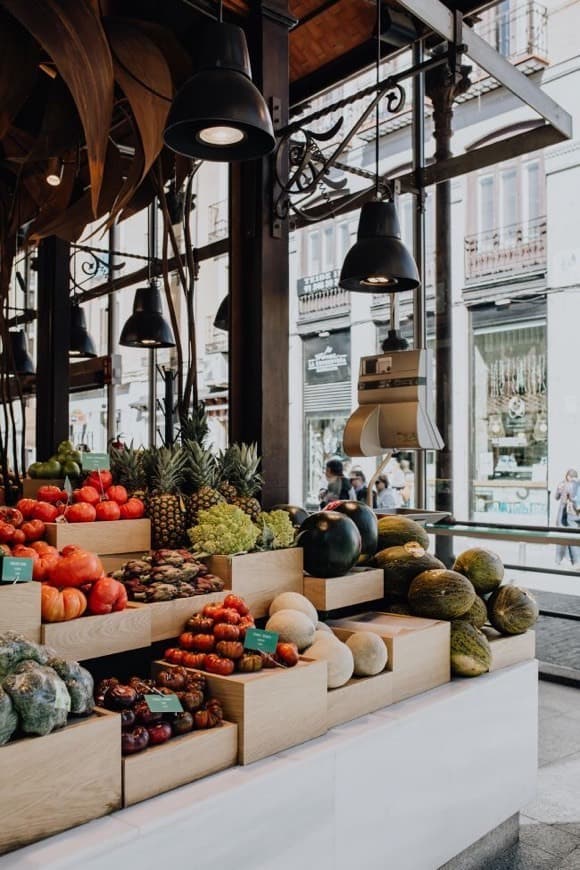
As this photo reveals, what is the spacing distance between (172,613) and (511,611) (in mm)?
1476

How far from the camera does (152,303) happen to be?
18.7ft

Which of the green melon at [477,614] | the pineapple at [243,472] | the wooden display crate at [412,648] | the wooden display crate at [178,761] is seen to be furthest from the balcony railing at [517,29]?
the wooden display crate at [178,761]

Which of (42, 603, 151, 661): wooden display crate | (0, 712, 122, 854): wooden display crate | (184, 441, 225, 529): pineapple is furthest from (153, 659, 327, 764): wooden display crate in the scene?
(184, 441, 225, 529): pineapple

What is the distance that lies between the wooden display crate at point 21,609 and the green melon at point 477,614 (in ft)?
5.49

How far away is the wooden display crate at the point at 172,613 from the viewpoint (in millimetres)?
2307

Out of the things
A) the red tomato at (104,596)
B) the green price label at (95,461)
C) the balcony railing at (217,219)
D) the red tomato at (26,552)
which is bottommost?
the red tomato at (104,596)

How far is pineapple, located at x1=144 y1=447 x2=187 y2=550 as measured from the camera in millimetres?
2854

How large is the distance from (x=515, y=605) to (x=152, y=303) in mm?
3691

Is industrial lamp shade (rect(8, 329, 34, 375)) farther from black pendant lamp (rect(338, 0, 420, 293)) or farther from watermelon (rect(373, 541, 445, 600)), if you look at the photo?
watermelon (rect(373, 541, 445, 600))

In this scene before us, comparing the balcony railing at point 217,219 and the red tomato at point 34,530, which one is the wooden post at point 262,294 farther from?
the balcony railing at point 217,219

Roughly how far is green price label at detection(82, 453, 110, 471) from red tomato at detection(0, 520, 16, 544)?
0.64 meters

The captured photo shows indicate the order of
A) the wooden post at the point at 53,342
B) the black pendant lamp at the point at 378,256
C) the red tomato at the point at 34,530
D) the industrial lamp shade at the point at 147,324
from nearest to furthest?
the red tomato at the point at 34,530 → the black pendant lamp at the point at 378,256 → the wooden post at the point at 53,342 → the industrial lamp shade at the point at 147,324

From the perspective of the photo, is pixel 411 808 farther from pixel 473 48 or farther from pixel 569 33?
pixel 569 33

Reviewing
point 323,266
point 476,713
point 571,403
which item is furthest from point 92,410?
point 476,713
